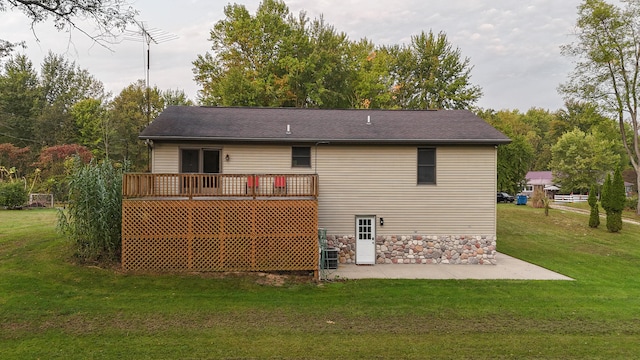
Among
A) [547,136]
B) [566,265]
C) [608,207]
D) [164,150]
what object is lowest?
[566,265]

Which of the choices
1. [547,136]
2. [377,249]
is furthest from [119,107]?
[547,136]

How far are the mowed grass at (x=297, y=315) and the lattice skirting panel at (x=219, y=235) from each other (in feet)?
1.75

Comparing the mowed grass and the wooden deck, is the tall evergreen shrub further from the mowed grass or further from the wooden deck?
the wooden deck

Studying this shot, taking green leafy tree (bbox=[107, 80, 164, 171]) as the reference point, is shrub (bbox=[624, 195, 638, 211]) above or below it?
below

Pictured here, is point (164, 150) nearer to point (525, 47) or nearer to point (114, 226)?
point (114, 226)

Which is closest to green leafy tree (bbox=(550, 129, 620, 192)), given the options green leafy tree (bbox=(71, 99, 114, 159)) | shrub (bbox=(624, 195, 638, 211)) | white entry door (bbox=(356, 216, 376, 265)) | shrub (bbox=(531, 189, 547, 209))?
shrub (bbox=(624, 195, 638, 211))

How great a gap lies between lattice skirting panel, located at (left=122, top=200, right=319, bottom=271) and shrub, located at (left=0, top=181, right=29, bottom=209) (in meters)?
19.7

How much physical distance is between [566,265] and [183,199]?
507 inches

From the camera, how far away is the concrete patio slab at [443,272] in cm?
1096

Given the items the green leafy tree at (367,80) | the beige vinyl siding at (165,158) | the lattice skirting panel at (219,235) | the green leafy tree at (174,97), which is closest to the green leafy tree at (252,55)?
the green leafy tree at (367,80)

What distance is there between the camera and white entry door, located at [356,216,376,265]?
12570 millimetres

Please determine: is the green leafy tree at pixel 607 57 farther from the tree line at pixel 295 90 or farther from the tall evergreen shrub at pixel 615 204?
the tall evergreen shrub at pixel 615 204

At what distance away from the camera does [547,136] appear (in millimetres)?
58438

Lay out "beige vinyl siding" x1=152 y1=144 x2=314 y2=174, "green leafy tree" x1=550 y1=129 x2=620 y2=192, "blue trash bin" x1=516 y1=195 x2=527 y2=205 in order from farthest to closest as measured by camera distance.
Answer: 1. "green leafy tree" x1=550 y1=129 x2=620 y2=192
2. "blue trash bin" x1=516 y1=195 x2=527 y2=205
3. "beige vinyl siding" x1=152 y1=144 x2=314 y2=174
